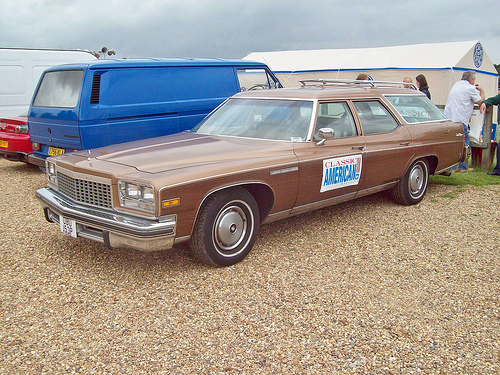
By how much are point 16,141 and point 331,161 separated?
20.8 feet

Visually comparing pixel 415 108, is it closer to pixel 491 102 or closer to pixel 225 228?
pixel 491 102

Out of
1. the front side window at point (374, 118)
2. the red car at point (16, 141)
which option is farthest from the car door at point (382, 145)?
the red car at point (16, 141)

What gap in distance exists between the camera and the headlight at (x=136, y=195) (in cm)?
362

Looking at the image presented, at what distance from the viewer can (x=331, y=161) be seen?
4914 mm

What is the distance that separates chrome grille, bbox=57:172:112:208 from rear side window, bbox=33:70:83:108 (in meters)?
2.54

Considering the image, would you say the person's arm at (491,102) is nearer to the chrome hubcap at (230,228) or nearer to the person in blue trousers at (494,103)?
the person in blue trousers at (494,103)

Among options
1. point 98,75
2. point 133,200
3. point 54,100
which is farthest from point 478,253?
point 54,100

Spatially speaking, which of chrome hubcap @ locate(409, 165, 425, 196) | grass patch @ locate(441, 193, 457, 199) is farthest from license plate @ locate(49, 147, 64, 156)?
grass patch @ locate(441, 193, 457, 199)

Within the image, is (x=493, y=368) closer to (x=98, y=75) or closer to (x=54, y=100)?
(x=98, y=75)

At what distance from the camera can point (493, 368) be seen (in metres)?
2.83

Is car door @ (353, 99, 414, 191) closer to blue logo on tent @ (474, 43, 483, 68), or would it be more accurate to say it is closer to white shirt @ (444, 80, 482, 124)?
white shirt @ (444, 80, 482, 124)

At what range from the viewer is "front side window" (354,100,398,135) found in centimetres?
557

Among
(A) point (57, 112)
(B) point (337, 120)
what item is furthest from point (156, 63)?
(B) point (337, 120)

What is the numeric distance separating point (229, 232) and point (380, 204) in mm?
2996
